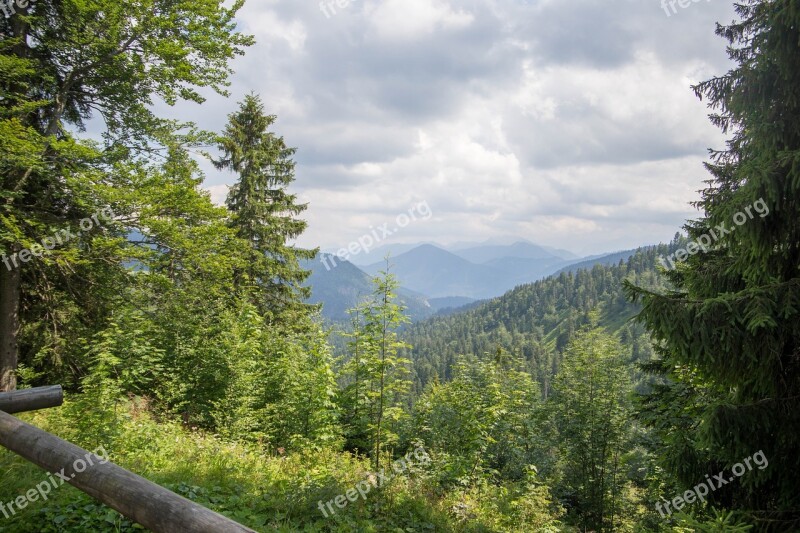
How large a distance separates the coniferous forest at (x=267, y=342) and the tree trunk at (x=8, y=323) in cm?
5

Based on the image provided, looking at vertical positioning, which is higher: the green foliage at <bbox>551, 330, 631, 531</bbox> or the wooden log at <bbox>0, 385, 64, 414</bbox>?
the wooden log at <bbox>0, 385, 64, 414</bbox>

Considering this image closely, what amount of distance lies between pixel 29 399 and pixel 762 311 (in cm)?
869

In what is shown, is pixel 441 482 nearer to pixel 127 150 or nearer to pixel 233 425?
pixel 233 425

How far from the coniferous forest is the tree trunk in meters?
0.05

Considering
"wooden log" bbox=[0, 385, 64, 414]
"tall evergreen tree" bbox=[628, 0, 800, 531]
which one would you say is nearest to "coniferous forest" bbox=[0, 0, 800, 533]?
"tall evergreen tree" bbox=[628, 0, 800, 531]

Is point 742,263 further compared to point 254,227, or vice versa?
point 254,227

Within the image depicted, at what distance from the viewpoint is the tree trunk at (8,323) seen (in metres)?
9.66

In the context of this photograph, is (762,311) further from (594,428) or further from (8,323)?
(594,428)

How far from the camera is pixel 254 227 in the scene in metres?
19.5

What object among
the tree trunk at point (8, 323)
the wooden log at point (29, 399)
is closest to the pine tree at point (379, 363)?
the wooden log at point (29, 399)

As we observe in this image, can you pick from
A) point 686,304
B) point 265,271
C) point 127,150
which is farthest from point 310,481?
point 265,271

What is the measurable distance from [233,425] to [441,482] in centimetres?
513

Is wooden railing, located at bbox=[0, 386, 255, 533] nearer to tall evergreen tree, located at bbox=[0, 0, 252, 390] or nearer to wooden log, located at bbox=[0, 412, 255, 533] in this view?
wooden log, located at bbox=[0, 412, 255, 533]

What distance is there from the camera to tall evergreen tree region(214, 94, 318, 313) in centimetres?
1955
